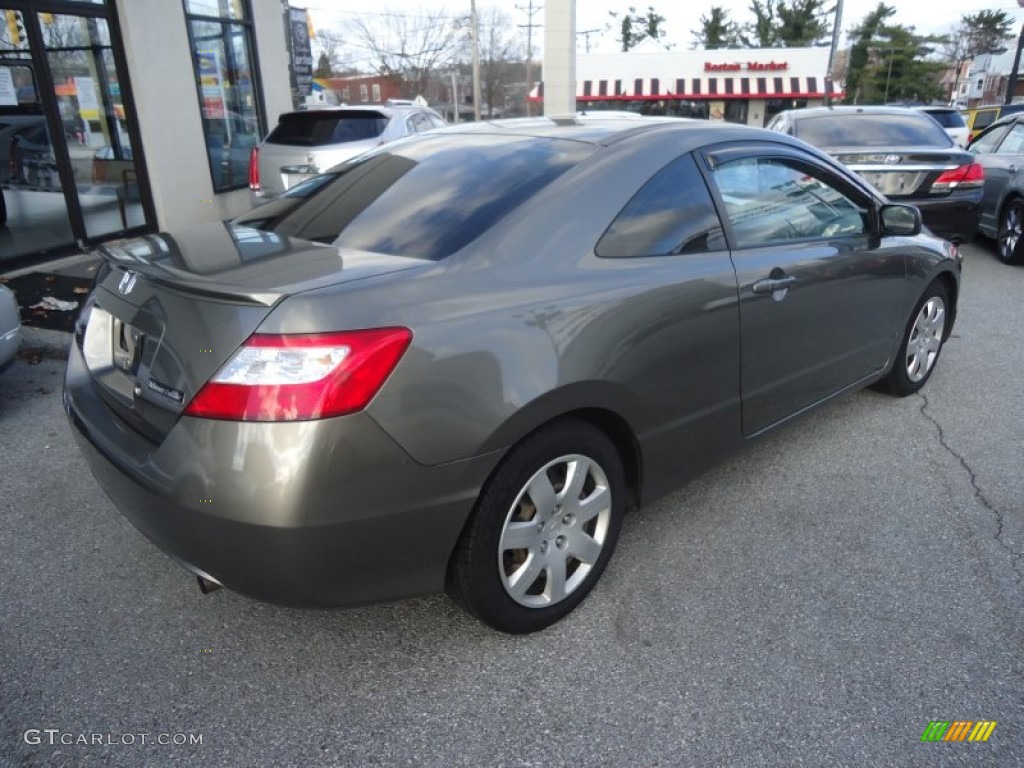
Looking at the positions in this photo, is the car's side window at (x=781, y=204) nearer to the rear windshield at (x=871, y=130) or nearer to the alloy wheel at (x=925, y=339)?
the alloy wheel at (x=925, y=339)

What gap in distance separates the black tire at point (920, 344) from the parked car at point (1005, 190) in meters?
4.55

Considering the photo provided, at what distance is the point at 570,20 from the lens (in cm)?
1905

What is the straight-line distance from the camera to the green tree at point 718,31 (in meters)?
61.9

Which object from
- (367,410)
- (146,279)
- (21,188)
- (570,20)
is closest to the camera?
(367,410)

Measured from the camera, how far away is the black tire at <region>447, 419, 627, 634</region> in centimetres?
226

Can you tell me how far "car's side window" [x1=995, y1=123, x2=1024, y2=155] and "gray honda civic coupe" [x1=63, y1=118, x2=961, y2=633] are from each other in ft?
22.9

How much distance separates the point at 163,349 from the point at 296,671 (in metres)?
1.05

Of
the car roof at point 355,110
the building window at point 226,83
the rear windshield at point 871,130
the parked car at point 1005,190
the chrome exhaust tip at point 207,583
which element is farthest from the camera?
the building window at point 226,83

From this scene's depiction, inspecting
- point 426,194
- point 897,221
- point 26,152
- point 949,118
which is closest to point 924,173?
point 897,221

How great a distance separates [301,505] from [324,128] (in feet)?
24.9

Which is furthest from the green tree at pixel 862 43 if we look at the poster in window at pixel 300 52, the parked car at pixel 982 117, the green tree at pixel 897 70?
the poster in window at pixel 300 52

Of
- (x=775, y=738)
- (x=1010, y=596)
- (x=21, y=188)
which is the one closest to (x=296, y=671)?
(x=775, y=738)

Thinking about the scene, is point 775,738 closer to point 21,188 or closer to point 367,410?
point 367,410

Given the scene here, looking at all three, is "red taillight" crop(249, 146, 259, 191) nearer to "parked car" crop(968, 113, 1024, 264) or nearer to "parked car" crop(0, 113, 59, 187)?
"parked car" crop(0, 113, 59, 187)
